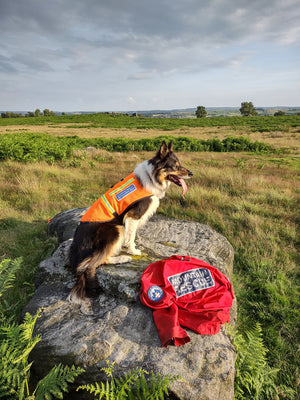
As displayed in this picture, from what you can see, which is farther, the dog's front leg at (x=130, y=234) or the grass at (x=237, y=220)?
the dog's front leg at (x=130, y=234)

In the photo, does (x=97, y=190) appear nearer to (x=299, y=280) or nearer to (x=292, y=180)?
(x=299, y=280)

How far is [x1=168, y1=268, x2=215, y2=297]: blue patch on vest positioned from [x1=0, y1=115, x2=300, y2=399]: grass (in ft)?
4.24

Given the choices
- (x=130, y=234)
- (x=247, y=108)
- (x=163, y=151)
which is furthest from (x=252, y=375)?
(x=247, y=108)

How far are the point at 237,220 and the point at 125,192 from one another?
13.8 ft

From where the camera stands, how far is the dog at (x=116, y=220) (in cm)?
365

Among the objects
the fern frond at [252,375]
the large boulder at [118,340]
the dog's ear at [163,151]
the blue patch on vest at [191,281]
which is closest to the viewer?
the large boulder at [118,340]

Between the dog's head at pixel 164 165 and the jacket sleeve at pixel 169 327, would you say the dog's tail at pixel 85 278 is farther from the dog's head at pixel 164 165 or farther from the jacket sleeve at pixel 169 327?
the dog's head at pixel 164 165

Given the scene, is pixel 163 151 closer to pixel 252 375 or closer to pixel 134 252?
pixel 134 252

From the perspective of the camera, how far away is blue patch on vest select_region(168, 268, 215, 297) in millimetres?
3324

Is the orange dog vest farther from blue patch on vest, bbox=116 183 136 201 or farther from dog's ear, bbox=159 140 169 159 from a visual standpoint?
dog's ear, bbox=159 140 169 159

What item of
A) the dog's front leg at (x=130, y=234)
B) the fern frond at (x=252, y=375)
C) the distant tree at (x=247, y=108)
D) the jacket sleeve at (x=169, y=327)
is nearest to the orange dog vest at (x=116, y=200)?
the dog's front leg at (x=130, y=234)

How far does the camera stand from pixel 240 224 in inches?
275

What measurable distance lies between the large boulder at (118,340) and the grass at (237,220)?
1.04m

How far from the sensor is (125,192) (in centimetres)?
436
